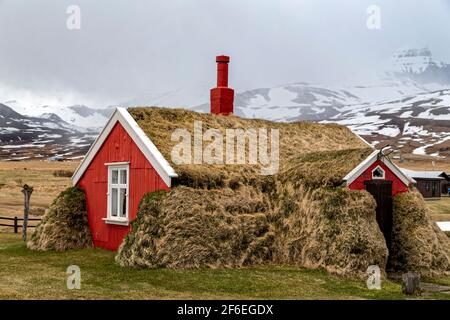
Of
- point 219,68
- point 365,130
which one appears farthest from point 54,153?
point 219,68

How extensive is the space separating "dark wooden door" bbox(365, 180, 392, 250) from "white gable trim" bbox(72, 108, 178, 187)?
5.36 m

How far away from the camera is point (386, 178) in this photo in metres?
16.6

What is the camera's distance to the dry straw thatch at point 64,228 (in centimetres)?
1828

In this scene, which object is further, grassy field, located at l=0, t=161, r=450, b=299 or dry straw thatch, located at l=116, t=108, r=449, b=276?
dry straw thatch, located at l=116, t=108, r=449, b=276

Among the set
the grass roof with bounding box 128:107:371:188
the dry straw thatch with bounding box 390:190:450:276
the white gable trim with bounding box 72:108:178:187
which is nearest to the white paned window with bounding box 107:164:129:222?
the white gable trim with bounding box 72:108:178:187

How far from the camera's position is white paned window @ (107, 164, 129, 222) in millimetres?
Answer: 17406

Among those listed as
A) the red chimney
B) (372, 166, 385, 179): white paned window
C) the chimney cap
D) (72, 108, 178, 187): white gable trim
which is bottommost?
(372, 166, 385, 179): white paned window

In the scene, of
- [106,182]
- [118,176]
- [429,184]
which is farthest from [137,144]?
[429,184]

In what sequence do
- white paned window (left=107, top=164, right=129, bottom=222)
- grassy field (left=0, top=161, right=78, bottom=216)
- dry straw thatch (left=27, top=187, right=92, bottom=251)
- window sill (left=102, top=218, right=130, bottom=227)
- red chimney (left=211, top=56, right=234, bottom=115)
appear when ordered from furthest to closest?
grassy field (left=0, top=161, right=78, bottom=216), red chimney (left=211, top=56, right=234, bottom=115), dry straw thatch (left=27, top=187, right=92, bottom=251), white paned window (left=107, top=164, right=129, bottom=222), window sill (left=102, top=218, right=130, bottom=227)

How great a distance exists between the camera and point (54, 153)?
179 m

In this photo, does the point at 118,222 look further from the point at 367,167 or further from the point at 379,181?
the point at 379,181

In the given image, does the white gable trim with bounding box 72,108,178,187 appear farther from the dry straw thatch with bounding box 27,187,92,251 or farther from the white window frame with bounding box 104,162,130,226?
the dry straw thatch with bounding box 27,187,92,251

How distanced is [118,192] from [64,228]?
247 centimetres
